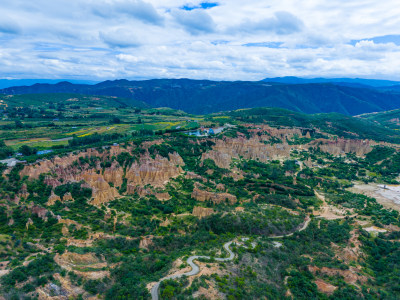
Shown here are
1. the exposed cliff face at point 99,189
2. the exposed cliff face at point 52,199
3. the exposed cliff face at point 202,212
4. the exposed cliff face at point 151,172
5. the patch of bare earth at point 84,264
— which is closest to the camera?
the patch of bare earth at point 84,264

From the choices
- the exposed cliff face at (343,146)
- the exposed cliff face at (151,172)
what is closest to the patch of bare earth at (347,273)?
the exposed cliff face at (151,172)

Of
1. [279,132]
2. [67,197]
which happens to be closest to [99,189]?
[67,197]

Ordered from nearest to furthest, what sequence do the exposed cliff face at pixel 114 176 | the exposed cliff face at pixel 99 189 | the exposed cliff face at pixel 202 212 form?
1. the exposed cliff face at pixel 202 212
2. the exposed cliff face at pixel 99 189
3. the exposed cliff face at pixel 114 176

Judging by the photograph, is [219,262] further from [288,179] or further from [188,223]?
[288,179]

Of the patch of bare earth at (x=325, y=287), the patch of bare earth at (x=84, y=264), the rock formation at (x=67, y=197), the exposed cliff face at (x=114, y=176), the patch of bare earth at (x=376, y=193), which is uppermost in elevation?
the exposed cliff face at (x=114, y=176)

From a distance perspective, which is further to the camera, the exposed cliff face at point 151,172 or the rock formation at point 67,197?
the exposed cliff face at point 151,172

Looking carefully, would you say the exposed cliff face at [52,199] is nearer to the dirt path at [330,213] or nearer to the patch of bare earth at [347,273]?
the patch of bare earth at [347,273]

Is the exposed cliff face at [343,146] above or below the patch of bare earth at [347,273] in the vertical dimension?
above
